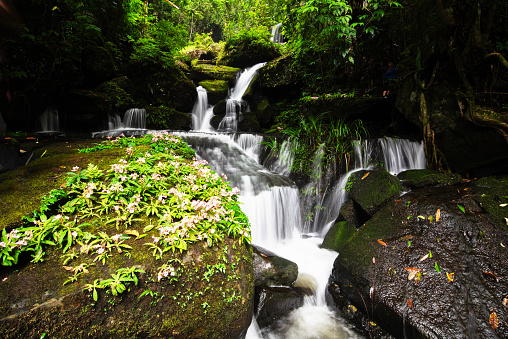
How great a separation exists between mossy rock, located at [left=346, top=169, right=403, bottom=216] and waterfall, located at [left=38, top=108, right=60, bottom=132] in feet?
31.3

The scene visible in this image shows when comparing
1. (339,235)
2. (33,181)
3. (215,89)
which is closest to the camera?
(33,181)

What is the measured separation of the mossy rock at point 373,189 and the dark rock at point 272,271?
1992 millimetres

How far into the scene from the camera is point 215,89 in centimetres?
1176

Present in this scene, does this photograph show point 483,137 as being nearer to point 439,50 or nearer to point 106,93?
point 439,50

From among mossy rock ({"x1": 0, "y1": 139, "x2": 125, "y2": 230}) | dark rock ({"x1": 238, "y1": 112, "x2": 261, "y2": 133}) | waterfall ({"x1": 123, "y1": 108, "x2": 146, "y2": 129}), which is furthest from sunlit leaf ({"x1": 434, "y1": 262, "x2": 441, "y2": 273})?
waterfall ({"x1": 123, "y1": 108, "x2": 146, "y2": 129})

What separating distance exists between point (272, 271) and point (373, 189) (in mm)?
2631

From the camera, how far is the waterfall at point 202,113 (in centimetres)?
1045

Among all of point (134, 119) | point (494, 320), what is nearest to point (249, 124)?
point (134, 119)

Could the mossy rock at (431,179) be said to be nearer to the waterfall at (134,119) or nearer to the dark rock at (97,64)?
the waterfall at (134,119)

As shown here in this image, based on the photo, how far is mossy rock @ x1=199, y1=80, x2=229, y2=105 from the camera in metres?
11.6

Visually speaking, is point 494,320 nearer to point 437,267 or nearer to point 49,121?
point 437,267

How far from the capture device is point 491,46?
505 centimetres

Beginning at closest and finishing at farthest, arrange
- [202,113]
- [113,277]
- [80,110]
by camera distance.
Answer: [113,277] < [80,110] < [202,113]

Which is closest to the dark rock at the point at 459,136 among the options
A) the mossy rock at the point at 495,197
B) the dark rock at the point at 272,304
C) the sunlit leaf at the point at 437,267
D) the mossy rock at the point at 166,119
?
the mossy rock at the point at 495,197
